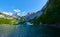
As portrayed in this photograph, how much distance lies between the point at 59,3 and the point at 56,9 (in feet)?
13.6

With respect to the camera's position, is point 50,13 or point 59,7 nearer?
point 59,7

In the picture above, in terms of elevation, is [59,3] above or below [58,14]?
above

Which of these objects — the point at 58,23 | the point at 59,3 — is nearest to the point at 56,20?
the point at 58,23

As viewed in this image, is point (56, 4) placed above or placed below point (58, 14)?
above

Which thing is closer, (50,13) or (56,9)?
(56,9)

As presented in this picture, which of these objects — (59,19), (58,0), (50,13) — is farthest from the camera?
(50,13)

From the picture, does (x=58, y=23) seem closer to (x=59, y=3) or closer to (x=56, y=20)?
(x=56, y=20)

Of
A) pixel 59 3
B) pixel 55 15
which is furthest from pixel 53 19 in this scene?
pixel 59 3

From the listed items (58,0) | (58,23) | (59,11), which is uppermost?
(58,0)

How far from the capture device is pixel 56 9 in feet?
332

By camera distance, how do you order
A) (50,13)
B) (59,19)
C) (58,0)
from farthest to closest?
(50,13) < (58,0) < (59,19)

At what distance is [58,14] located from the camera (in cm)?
9650

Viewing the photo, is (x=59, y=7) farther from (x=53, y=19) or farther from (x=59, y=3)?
(x=53, y=19)

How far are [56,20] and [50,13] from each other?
1673cm
